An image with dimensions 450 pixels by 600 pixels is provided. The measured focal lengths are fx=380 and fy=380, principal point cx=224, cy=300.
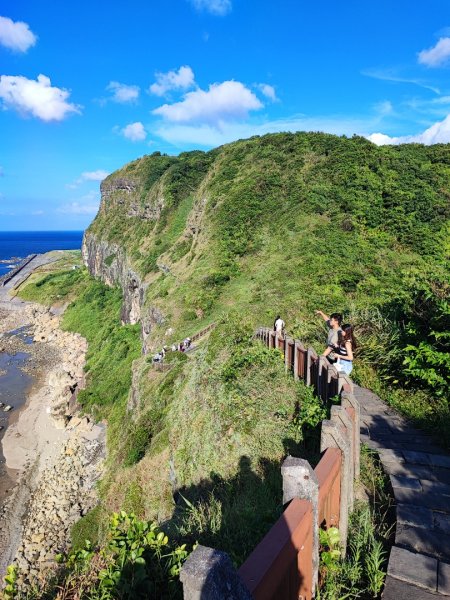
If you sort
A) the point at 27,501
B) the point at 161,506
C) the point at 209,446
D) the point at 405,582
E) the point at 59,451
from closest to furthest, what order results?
the point at 405,582 < the point at 209,446 < the point at 161,506 < the point at 27,501 < the point at 59,451

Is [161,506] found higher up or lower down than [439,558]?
lower down

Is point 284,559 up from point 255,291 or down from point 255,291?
up

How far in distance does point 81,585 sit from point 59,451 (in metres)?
24.6

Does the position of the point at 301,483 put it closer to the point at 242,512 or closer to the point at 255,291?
the point at 242,512

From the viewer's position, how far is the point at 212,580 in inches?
83.1

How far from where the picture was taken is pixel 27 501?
68.3 feet

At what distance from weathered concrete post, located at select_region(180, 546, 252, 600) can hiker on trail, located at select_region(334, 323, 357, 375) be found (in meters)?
6.12

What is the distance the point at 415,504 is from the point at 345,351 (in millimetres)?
3505

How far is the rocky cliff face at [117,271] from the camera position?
41.1m

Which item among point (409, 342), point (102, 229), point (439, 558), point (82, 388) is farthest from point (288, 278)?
point (102, 229)

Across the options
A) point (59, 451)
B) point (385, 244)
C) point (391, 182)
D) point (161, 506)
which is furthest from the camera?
point (391, 182)

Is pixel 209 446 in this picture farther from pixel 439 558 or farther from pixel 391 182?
pixel 391 182

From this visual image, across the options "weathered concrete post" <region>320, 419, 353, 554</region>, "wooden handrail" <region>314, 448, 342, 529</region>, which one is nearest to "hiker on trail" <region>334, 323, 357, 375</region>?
"weathered concrete post" <region>320, 419, 353, 554</region>

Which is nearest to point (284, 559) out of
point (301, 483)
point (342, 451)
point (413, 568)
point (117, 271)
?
point (301, 483)
